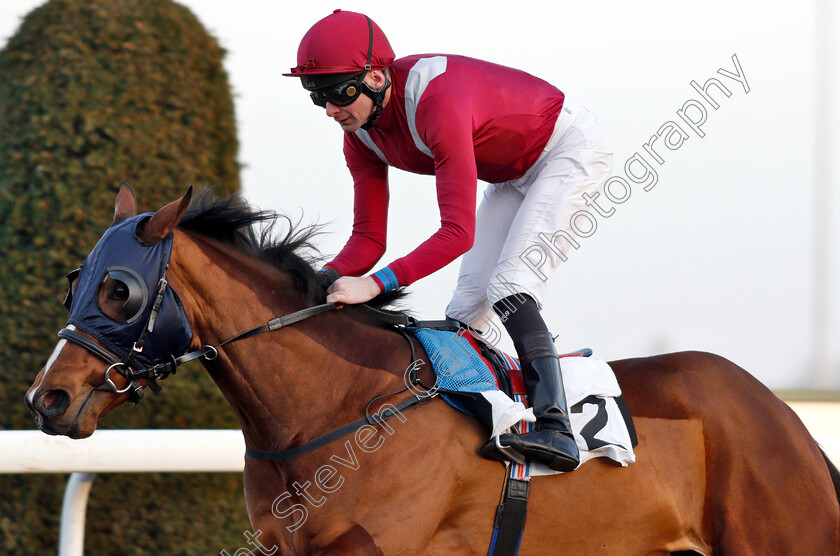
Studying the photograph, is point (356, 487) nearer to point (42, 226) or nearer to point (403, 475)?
point (403, 475)

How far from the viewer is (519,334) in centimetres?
244

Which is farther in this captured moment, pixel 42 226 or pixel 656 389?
pixel 42 226

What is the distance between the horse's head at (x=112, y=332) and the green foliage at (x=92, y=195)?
5.36 ft

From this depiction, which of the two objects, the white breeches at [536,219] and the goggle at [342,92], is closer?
the goggle at [342,92]

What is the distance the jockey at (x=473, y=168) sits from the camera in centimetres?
231

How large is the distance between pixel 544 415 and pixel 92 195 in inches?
88.2

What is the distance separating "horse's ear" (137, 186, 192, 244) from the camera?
6.56 feet

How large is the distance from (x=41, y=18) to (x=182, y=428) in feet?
6.27

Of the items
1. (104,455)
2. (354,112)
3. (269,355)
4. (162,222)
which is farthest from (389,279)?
(104,455)

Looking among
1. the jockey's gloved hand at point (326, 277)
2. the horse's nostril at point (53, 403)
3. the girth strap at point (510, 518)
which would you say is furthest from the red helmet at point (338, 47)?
the girth strap at point (510, 518)

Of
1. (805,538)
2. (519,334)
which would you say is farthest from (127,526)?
(805,538)

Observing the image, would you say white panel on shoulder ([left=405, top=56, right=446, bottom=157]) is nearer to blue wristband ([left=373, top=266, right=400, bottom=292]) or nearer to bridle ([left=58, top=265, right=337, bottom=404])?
blue wristband ([left=373, top=266, right=400, bottom=292])

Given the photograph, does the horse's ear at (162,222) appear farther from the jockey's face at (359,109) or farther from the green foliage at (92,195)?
the green foliage at (92,195)

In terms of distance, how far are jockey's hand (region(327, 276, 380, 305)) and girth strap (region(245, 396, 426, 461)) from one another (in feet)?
1.01
